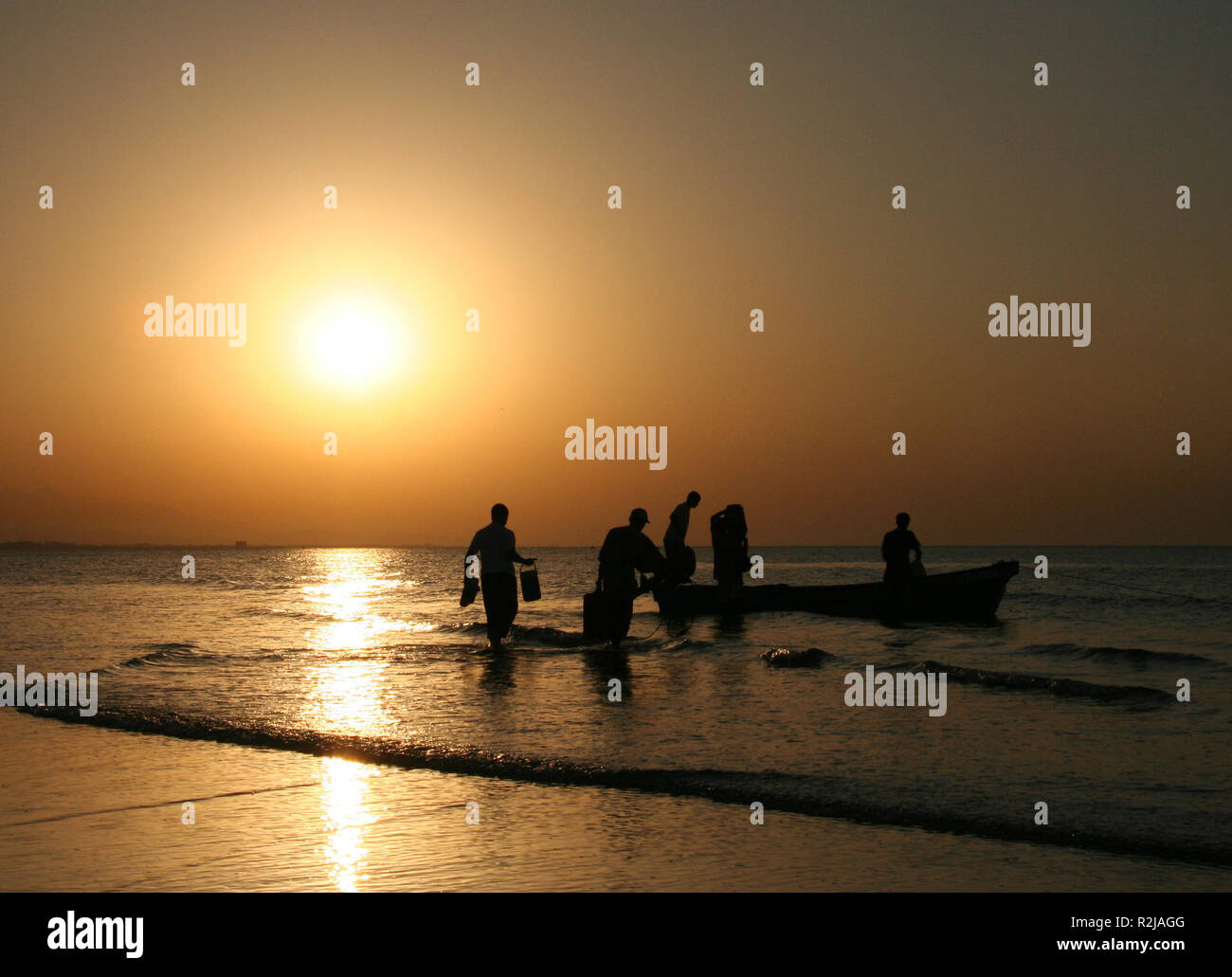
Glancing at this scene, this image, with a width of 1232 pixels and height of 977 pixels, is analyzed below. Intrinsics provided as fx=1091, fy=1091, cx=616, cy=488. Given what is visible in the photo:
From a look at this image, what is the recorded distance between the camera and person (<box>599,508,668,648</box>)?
54.5 ft

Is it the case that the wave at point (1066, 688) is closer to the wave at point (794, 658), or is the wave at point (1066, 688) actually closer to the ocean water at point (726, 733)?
the ocean water at point (726, 733)

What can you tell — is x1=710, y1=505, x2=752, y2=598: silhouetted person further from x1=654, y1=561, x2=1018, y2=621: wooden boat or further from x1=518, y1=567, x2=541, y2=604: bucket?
x1=518, y1=567, x2=541, y2=604: bucket

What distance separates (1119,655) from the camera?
2081 cm

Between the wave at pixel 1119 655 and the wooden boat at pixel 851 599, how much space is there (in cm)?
374

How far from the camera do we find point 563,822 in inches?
273

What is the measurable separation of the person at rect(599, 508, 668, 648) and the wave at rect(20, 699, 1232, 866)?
7.00m

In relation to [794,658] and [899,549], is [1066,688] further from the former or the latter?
[899,549]

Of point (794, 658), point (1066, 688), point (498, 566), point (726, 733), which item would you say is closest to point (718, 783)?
point (726, 733)

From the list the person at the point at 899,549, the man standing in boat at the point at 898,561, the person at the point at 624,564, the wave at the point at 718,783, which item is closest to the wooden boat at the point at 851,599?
the man standing in boat at the point at 898,561

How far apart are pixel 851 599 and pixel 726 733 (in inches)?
641
